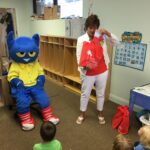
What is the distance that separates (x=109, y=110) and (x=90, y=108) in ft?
0.96

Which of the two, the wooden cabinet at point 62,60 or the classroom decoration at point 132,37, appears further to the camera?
the wooden cabinet at point 62,60

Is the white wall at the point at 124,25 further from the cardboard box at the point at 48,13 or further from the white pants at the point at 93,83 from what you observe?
the cardboard box at the point at 48,13

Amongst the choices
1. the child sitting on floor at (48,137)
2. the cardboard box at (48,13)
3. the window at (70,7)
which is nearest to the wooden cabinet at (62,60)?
the cardboard box at (48,13)

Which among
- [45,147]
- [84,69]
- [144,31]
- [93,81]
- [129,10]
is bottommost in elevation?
[45,147]

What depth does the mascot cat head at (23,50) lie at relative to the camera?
245 centimetres

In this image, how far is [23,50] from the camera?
2441 millimetres

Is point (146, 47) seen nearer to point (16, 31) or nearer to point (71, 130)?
point (71, 130)

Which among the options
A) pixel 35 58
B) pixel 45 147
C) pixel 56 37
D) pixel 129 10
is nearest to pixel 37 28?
pixel 56 37

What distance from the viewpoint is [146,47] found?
2.54m

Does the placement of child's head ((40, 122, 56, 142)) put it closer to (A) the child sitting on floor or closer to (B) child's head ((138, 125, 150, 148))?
(A) the child sitting on floor

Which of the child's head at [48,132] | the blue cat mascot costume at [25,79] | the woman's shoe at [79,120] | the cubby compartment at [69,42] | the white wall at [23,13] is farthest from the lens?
the white wall at [23,13]

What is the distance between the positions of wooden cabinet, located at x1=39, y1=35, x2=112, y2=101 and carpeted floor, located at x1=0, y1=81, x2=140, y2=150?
60cm

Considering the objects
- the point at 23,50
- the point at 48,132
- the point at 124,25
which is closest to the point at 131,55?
the point at 124,25

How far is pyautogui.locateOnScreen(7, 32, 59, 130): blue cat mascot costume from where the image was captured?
2412 millimetres
